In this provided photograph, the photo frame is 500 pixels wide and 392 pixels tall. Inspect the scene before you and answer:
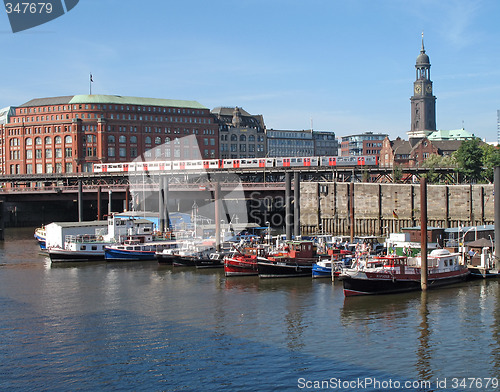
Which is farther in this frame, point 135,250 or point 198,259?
point 135,250

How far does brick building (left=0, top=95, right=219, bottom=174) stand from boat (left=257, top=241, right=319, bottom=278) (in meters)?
120

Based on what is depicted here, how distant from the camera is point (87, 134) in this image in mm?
171500

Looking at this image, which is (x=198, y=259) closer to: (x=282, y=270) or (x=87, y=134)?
(x=282, y=270)

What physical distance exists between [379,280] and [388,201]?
170 ft

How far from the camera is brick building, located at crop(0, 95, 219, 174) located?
6732 inches

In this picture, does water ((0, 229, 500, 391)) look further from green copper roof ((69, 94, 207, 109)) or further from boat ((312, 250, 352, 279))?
green copper roof ((69, 94, 207, 109))

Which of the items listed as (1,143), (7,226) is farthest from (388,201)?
(1,143)

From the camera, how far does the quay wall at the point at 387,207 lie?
3568 inches

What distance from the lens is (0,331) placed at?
3975 cm

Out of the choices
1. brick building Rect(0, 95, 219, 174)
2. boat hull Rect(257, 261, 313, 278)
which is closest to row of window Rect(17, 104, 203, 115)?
brick building Rect(0, 95, 219, 174)

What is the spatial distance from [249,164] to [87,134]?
60.4m

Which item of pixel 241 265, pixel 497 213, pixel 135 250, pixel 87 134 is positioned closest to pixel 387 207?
pixel 135 250

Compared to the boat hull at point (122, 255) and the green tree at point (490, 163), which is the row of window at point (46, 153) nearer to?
the boat hull at point (122, 255)

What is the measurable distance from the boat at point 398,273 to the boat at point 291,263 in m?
6.94
